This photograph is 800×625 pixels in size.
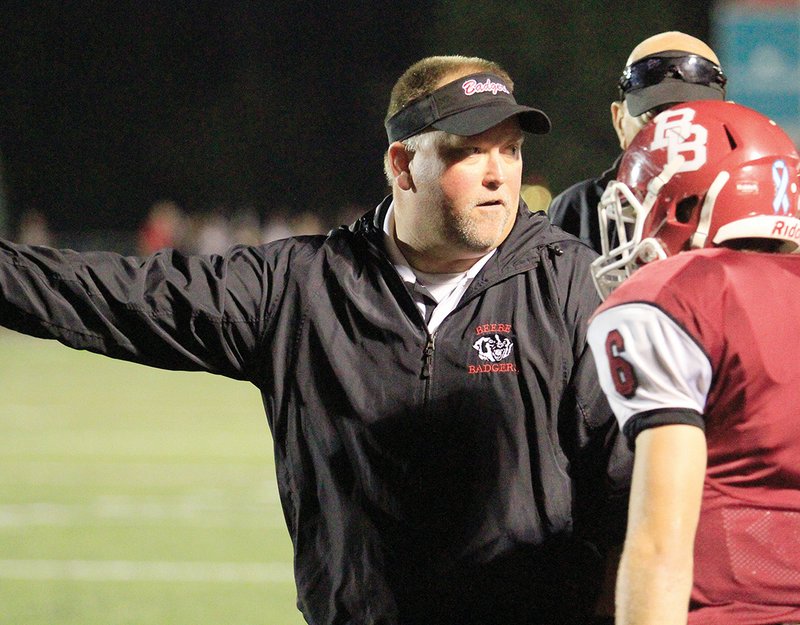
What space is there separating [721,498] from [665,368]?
24 cm

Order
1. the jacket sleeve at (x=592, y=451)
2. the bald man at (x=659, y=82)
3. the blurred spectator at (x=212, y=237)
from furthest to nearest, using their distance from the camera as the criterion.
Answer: the blurred spectator at (x=212, y=237) < the bald man at (x=659, y=82) < the jacket sleeve at (x=592, y=451)

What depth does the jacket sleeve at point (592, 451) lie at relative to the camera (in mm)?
3002

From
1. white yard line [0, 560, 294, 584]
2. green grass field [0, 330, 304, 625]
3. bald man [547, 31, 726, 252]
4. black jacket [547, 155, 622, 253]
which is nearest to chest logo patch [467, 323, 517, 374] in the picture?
bald man [547, 31, 726, 252]

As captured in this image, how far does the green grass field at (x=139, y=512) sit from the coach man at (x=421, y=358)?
10.4ft

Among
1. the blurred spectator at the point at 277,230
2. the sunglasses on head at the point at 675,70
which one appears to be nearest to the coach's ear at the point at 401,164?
the sunglasses on head at the point at 675,70

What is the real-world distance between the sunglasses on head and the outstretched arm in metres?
2.20

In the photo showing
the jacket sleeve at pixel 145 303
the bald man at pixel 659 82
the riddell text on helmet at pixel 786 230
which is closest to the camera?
the riddell text on helmet at pixel 786 230

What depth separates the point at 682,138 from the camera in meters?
2.55

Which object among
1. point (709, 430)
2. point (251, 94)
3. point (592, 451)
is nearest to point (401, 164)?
point (592, 451)

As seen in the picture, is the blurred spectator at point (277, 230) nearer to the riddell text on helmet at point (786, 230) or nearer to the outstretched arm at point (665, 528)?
the riddell text on helmet at point (786, 230)

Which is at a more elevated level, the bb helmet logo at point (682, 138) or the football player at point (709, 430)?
the bb helmet logo at point (682, 138)

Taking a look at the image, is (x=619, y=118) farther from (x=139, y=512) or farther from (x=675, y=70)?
(x=139, y=512)

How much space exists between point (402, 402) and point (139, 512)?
5.62 meters

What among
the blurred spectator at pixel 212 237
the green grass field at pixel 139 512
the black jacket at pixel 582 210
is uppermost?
the black jacket at pixel 582 210
